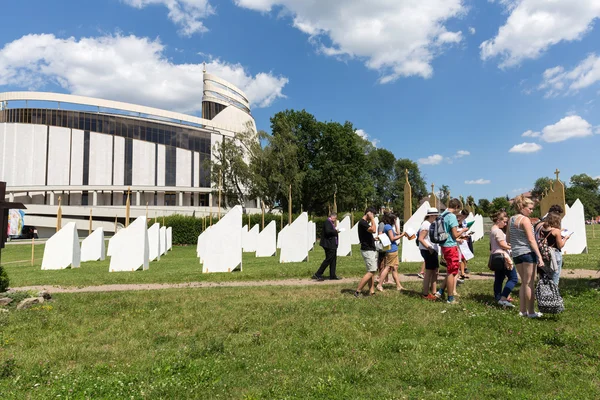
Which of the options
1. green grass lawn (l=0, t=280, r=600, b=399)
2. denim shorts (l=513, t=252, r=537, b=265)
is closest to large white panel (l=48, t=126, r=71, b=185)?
green grass lawn (l=0, t=280, r=600, b=399)

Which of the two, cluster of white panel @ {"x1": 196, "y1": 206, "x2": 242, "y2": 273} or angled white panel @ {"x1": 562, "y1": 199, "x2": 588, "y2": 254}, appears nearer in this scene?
cluster of white panel @ {"x1": 196, "y1": 206, "x2": 242, "y2": 273}

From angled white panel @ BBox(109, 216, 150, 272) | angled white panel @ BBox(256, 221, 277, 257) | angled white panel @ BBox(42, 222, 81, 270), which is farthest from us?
angled white panel @ BBox(256, 221, 277, 257)

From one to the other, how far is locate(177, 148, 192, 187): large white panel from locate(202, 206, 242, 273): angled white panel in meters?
50.9

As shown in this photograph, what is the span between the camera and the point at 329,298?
277 inches

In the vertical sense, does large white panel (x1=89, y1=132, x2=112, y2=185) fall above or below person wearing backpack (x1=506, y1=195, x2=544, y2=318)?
above

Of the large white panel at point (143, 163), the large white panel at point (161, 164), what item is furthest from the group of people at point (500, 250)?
the large white panel at point (161, 164)

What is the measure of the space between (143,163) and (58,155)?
36.4 feet

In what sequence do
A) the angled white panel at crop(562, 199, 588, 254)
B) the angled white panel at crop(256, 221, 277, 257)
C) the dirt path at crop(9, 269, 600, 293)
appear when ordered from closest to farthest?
the dirt path at crop(9, 269, 600, 293) → the angled white panel at crop(562, 199, 588, 254) → the angled white panel at crop(256, 221, 277, 257)

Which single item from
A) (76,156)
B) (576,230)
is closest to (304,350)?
(576,230)

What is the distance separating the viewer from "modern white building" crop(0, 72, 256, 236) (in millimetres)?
52531

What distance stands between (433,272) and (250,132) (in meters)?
37.8

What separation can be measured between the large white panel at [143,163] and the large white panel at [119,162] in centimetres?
150

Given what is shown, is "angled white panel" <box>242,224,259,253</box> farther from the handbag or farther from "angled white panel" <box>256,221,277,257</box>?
the handbag

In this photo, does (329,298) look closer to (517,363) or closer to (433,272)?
(433,272)
